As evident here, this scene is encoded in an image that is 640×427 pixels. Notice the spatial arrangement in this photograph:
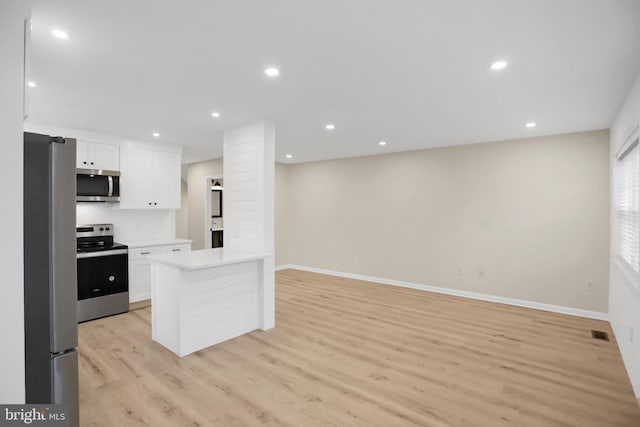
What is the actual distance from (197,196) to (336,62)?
6.16 metres

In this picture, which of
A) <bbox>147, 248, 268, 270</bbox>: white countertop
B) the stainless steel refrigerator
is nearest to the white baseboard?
<bbox>147, 248, 268, 270</bbox>: white countertop

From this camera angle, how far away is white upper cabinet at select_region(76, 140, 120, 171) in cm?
439

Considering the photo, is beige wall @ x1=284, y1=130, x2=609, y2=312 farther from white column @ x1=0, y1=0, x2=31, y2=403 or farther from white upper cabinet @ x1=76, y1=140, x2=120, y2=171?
white column @ x1=0, y1=0, x2=31, y2=403

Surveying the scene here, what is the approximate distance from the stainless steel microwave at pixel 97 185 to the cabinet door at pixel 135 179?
15 centimetres

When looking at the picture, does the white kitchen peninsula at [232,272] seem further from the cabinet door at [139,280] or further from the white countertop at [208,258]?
the cabinet door at [139,280]

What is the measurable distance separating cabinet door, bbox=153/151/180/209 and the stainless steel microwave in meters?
0.61

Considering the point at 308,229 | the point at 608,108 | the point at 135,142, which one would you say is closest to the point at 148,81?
Result: the point at 135,142

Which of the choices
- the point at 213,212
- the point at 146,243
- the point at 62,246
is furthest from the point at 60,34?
the point at 213,212

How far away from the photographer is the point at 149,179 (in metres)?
5.14

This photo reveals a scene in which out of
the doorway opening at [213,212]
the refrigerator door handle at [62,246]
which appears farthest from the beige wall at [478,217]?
the refrigerator door handle at [62,246]

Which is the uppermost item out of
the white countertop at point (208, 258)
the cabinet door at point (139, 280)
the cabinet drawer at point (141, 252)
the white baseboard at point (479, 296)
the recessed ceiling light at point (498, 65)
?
the recessed ceiling light at point (498, 65)

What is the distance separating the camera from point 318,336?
12.0ft

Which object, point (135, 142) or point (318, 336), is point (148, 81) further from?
point (318, 336)

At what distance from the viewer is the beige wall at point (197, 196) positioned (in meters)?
7.39
